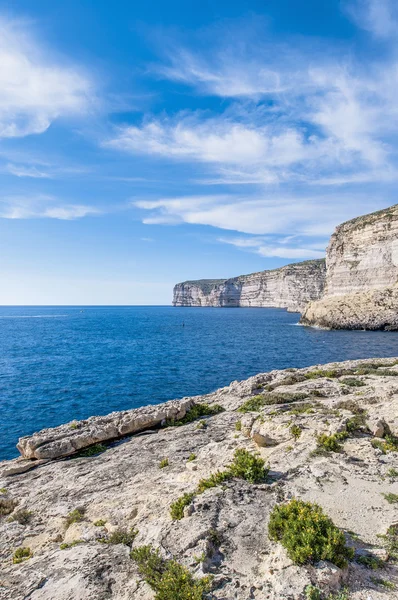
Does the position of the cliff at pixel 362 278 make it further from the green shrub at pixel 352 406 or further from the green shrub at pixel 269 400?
the green shrub at pixel 352 406

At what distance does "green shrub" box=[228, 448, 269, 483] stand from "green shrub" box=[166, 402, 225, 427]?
9225 mm

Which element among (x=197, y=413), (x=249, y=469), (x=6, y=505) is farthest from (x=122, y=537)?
(x=197, y=413)

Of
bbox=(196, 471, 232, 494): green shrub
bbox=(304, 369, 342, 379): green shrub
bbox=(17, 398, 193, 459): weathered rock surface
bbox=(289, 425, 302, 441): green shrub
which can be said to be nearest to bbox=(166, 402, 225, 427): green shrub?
bbox=(17, 398, 193, 459): weathered rock surface

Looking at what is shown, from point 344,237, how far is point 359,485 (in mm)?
98115

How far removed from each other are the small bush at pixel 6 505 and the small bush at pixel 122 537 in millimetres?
5591

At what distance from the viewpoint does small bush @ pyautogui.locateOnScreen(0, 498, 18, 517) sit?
39.8ft

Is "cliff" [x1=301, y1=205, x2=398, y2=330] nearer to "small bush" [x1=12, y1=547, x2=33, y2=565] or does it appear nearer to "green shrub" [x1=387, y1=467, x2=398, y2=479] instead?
"green shrub" [x1=387, y1=467, x2=398, y2=479]

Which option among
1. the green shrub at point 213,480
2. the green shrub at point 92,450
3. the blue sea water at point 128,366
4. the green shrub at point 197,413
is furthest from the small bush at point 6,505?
→ the blue sea water at point 128,366

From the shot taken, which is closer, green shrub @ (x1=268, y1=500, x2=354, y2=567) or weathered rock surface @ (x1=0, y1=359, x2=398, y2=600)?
green shrub @ (x1=268, y1=500, x2=354, y2=567)

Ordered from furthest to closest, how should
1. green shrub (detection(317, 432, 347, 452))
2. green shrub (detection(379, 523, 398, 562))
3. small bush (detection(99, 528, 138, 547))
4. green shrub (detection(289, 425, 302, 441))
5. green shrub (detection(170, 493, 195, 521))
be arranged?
green shrub (detection(289, 425, 302, 441)) < green shrub (detection(317, 432, 347, 452)) < green shrub (detection(170, 493, 195, 521)) < small bush (detection(99, 528, 138, 547)) < green shrub (detection(379, 523, 398, 562))

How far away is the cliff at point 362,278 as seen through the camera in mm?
81000

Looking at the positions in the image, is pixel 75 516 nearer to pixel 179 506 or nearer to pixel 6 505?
pixel 6 505

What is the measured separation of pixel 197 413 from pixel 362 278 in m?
82.7

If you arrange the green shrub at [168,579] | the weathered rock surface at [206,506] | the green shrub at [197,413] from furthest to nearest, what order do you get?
the green shrub at [197,413] → the weathered rock surface at [206,506] → the green shrub at [168,579]
